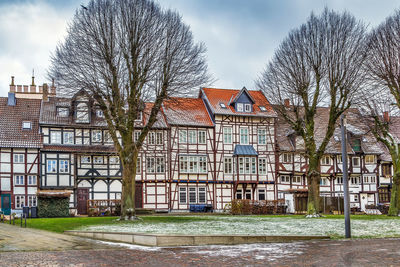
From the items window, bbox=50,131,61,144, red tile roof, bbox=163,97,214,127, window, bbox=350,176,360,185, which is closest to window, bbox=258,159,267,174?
red tile roof, bbox=163,97,214,127

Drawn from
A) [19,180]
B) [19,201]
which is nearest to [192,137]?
[19,180]

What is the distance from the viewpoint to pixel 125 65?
31469 mm

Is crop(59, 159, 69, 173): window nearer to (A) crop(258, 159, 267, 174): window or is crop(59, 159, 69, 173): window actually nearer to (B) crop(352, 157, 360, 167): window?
(A) crop(258, 159, 267, 174): window

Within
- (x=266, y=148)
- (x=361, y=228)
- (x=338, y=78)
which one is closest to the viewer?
(x=361, y=228)

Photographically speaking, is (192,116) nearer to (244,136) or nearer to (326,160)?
(244,136)

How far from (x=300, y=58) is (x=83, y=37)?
14734mm

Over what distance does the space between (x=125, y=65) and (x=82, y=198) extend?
21.2 m

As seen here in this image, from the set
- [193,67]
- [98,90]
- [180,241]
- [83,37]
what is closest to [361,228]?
[180,241]

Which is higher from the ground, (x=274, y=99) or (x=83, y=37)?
(x=83, y=37)

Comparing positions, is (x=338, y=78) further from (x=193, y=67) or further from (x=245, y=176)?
(x=245, y=176)

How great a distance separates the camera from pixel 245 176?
54.7 meters

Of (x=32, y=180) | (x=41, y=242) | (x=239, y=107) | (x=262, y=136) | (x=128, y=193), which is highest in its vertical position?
(x=239, y=107)

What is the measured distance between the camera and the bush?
138 ft

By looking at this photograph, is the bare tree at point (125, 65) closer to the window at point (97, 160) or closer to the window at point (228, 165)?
the window at point (97, 160)
